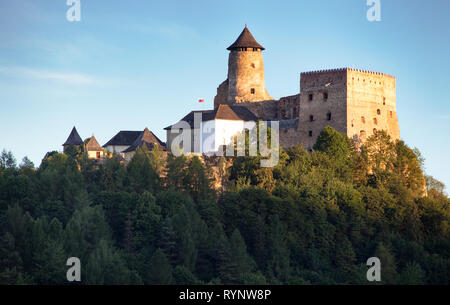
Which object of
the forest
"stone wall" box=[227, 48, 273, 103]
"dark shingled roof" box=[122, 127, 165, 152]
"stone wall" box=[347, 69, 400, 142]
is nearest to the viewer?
the forest

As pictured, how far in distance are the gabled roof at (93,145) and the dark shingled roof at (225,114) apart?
6.50 metres

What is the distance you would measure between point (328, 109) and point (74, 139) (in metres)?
27.6

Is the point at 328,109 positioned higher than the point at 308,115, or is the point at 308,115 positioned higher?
the point at 328,109

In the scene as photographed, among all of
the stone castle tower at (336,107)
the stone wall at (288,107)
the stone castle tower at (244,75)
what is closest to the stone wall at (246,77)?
the stone castle tower at (244,75)

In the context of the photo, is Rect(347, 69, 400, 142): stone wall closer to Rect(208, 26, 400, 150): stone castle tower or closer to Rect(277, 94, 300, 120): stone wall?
Rect(208, 26, 400, 150): stone castle tower

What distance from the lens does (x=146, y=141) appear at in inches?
3172

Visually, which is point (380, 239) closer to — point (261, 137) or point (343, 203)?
point (343, 203)

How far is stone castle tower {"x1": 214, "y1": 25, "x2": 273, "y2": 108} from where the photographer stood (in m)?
84.9

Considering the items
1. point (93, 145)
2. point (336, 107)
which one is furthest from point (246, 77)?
point (93, 145)

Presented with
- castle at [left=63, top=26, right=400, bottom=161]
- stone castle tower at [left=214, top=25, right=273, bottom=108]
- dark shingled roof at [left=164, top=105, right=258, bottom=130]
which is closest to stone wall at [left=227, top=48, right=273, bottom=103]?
stone castle tower at [left=214, top=25, right=273, bottom=108]

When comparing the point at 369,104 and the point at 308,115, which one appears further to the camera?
the point at 308,115

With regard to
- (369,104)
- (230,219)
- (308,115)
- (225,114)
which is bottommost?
(230,219)

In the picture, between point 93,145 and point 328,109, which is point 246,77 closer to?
point 328,109
